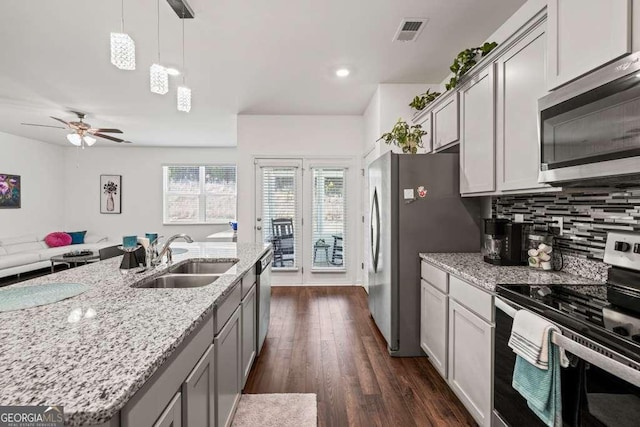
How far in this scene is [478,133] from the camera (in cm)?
230

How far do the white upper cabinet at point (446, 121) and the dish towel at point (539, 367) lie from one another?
5.79ft

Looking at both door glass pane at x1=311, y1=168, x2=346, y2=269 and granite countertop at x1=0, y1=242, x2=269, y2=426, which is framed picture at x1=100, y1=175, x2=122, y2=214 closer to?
door glass pane at x1=311, y1=168, x2=346, y2=269

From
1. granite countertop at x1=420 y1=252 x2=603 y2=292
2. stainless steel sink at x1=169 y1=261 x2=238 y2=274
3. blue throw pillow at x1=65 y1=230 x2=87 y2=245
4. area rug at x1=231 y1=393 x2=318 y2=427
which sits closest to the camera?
granite countertop at x1=420 y1=252 x2=603 y2=292

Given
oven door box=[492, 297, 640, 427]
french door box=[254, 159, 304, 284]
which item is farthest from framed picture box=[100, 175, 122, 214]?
oven door box=[492, 297, 640, 427]

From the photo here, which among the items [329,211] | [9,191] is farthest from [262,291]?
[9,191]

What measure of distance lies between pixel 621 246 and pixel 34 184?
29.3 feet

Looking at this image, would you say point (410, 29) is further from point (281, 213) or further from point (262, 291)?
point (281, 213)

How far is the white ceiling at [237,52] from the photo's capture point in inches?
95.7

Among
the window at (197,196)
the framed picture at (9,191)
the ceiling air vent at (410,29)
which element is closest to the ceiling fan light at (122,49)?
the ceiling air vent at (410,29)

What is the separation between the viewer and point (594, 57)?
1266 mm

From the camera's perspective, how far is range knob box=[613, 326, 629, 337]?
988 millimetres

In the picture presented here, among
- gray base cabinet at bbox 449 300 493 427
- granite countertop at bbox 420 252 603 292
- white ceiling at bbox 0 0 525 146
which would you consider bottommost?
gray base cabinet at bbox 449 300 493 427

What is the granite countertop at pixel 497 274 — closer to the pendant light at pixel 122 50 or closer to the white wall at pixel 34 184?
the pendant light at pixel 122 50

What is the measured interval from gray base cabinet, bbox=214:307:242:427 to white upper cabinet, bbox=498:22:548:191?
5.86 ft
